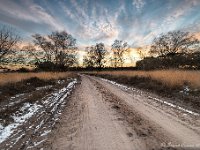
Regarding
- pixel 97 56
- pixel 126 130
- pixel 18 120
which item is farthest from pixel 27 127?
pixel 97 56

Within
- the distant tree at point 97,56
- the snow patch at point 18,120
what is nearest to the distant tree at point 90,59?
the distant tree at point 97,56

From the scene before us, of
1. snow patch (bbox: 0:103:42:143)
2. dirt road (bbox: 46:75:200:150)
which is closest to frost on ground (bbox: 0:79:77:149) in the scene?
snow patch (bbox: 0:103:42:143)

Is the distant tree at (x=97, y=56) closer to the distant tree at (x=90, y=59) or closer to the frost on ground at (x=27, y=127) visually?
the distant tree at (x=90, y=59)

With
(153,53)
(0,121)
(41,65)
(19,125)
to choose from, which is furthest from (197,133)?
(153,53)

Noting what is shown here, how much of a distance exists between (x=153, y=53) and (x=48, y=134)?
7491 centimetres

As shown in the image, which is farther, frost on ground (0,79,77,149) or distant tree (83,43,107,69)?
distant tree (83,43,107,69)

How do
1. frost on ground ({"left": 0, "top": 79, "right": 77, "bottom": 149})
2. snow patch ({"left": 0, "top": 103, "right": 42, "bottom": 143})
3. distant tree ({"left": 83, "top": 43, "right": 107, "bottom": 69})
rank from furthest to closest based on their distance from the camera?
distant tree ({"left": 83, "top": 43, "right": 107, "bottom": 69})
snow patch ({"left": 0, "top": 103, "right": 42, "bottom": 143})
frost on ground ({"left": 0, "top": 79, "right": 77, "bottom": 149})

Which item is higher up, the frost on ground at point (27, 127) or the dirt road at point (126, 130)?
the dirt road at point (126, 130)

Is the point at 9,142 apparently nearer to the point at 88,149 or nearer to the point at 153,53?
the point at 88,149

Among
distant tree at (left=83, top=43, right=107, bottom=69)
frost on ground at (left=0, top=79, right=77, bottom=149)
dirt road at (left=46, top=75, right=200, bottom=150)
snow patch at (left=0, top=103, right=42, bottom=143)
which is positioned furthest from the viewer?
distant tree at (left=83, top=43, right=107, bottom=69)

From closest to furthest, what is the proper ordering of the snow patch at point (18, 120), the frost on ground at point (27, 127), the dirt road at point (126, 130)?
the dirt road at point (126, 130)
the frost on ground at point (27, 127)
the snow patch at point (18, 120)

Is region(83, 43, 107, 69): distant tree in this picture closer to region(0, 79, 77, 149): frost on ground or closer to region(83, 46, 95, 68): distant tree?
region(83, 46, 95, 68): distant tree

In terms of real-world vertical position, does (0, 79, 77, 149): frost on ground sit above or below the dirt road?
below

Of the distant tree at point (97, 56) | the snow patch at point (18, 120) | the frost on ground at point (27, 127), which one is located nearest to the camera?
the frost on ground at point (27, 127)
